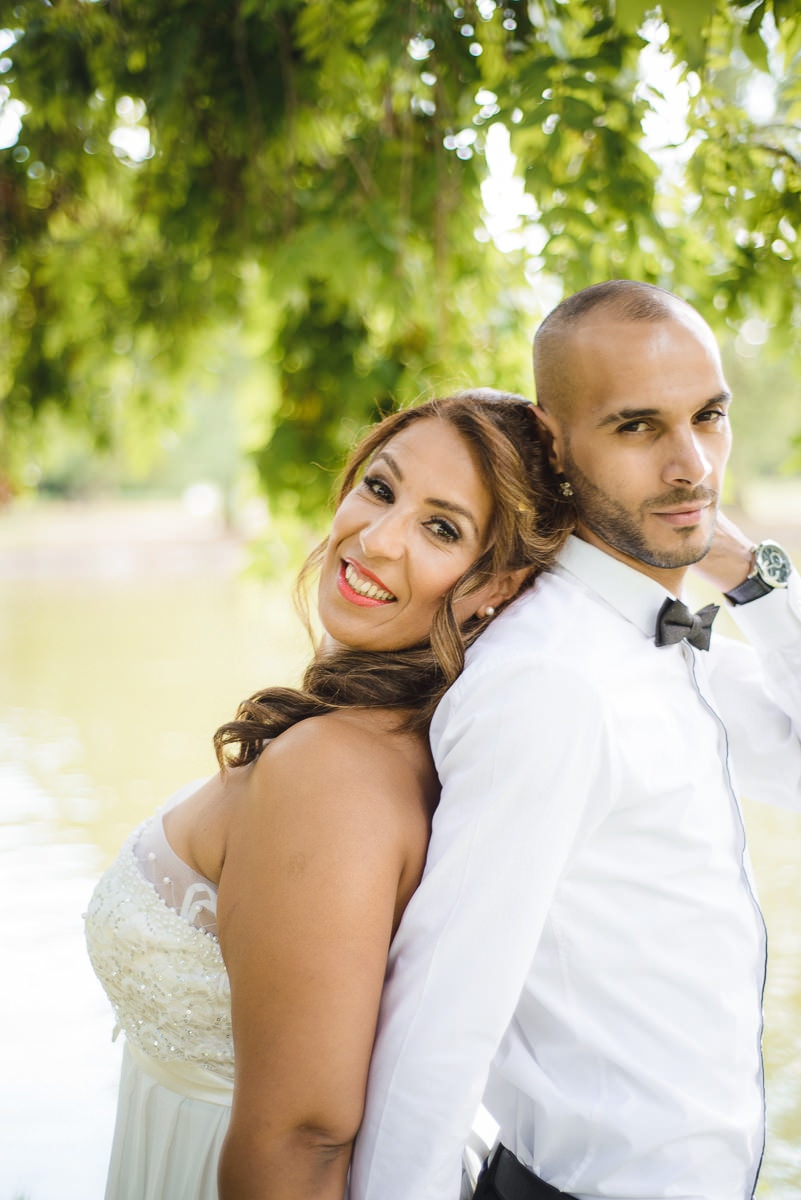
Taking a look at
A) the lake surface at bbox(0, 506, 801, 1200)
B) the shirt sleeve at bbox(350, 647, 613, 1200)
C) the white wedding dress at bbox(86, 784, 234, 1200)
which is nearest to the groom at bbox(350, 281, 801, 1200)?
the shirt sleeve at bbox(350, 647, 613, 1200)

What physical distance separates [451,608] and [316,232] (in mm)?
1531

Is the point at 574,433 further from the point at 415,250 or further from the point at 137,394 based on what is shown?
the point at 137,394

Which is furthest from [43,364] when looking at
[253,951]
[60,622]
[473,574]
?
[60,622]

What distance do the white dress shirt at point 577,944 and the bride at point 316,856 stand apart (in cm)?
8

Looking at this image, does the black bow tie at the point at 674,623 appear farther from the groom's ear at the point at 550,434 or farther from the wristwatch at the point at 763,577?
the wristwatch at the point at 763,577

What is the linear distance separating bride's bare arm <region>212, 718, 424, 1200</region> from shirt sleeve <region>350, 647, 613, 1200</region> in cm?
5

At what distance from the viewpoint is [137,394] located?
5.00m

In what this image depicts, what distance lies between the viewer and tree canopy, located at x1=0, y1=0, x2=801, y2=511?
2.45 meters

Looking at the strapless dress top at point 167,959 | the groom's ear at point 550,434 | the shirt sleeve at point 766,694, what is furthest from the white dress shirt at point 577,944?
the shirt sleeve at point 766,694

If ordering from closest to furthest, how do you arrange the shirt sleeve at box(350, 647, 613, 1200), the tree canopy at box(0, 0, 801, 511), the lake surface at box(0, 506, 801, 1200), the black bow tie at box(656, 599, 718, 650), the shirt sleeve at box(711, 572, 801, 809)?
the shirt sleeve at box(350, 647, 613, 1200)
the black bow tie at box(656, 599, 718, 650)
the shirt sleeve at box(711, 572, 801, 809)
the tree canopy at box(0, 0, 801, 511)
the lake surface at box(0, 506, 801, 1200)

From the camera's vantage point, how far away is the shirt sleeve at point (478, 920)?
132 centimetres

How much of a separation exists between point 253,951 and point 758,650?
1083 mm

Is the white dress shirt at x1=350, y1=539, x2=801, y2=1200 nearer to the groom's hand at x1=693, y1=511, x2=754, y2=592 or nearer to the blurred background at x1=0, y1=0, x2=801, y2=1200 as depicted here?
the groom's hand at x1=693, y1=511, x2=754, y2=592

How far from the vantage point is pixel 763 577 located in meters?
2.03
